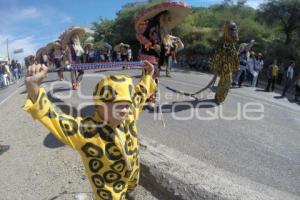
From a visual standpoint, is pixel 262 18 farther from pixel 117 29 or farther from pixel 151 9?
pixel 151 9

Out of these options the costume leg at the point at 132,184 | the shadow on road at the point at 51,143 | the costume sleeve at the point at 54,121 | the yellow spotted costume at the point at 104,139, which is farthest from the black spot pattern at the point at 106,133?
the shadow on road at the point at 51,143

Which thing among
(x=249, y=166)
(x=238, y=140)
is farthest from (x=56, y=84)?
(x=249, y=166)

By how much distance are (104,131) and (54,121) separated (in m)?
0.42

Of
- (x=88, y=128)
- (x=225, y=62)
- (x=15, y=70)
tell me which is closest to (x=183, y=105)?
(x=225, y=62)

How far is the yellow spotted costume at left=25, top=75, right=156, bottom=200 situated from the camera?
2.95m

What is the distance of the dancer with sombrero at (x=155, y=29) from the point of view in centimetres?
786

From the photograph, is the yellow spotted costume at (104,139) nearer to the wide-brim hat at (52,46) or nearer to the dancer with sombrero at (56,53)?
the dancer with sombrero at (56,53)

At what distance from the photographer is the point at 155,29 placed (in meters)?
7.98

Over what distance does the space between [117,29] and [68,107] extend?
30.2m

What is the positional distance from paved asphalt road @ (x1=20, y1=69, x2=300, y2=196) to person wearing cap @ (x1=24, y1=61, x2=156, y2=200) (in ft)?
8.36

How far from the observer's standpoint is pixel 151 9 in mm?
7812

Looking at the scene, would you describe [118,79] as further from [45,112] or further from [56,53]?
[56,53]

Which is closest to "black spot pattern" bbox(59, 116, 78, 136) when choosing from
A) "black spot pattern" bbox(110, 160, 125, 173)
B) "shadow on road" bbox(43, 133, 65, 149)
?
"black spot pattern" bbox(110, 160, 125, 173)

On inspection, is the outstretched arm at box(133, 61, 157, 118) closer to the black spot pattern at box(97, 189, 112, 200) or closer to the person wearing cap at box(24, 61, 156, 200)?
the person wearing cap at box(24, 61, 156, 200)
